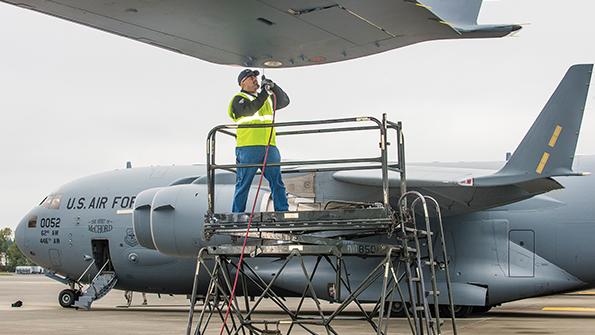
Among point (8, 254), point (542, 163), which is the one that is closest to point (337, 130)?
point (542, 163)

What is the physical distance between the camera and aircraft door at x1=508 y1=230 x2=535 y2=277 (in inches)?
684

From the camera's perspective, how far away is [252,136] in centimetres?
959

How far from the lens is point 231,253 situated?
8.69m

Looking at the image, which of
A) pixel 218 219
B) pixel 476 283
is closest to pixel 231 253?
pixel 218 219

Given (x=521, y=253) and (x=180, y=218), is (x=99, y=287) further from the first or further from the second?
(x=521, y=253)

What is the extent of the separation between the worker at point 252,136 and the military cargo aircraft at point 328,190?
905mm

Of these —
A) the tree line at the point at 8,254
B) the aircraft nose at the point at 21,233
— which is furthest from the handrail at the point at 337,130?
the tree line at the point at 8,254

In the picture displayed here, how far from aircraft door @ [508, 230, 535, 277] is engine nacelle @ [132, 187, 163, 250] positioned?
300 inches

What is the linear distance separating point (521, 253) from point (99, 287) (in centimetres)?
1019

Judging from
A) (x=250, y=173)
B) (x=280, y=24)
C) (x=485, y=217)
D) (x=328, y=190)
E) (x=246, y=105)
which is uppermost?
(x=280, y=24)

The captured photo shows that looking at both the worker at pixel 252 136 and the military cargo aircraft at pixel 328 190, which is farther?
the worker at pixel 252 136

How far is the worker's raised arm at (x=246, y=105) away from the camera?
929 cm

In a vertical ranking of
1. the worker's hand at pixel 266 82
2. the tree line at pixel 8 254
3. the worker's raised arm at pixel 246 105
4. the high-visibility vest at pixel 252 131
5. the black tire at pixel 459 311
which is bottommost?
the tree line at pixel 8 254

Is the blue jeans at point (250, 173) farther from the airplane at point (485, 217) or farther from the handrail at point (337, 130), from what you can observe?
the airplane at point (485, 217)
